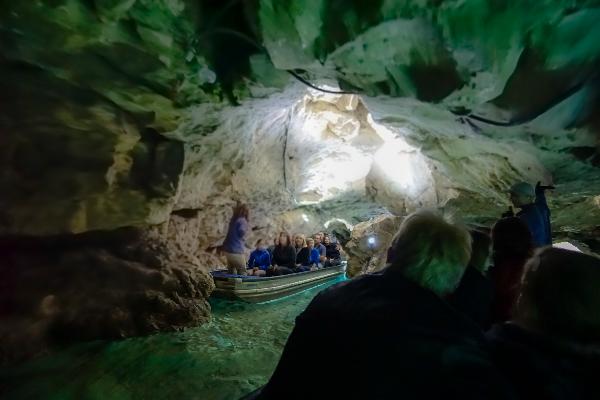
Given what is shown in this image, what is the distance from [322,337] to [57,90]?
369 centimetres

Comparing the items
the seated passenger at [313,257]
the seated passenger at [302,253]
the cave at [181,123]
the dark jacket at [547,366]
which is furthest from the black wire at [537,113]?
the seated passenger at [313,257]

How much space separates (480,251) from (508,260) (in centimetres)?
36

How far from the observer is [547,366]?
1.43 metres

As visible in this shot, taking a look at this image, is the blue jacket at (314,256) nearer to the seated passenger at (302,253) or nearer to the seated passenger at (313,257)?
the seated passenger at (313,257)

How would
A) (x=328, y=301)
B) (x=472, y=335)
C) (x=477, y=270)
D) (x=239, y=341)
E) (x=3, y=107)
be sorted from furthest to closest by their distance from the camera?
(x=239, y=341) → (x=3, y=107) → (x=477, y=270) → (x=328, y=301) → (x=472, y=335)

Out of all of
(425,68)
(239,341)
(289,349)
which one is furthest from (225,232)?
(289,349)

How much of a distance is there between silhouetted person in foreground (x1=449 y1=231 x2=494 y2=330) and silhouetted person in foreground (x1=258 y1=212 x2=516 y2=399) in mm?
455

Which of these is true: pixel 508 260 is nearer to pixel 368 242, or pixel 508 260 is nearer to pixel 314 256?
pixel 314 256

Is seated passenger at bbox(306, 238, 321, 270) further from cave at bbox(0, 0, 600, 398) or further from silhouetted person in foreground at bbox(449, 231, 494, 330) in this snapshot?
silhouetted person in foreground at bbox(449, 231, 494, 330)

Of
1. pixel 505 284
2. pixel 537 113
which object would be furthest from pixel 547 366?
pixel 537 113

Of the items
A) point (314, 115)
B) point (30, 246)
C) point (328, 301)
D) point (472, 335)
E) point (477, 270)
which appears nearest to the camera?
point (472, 335)

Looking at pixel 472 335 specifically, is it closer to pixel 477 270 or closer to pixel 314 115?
pixel 477 270

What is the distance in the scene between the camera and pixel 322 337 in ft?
5.14

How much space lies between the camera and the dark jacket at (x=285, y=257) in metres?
8.91
